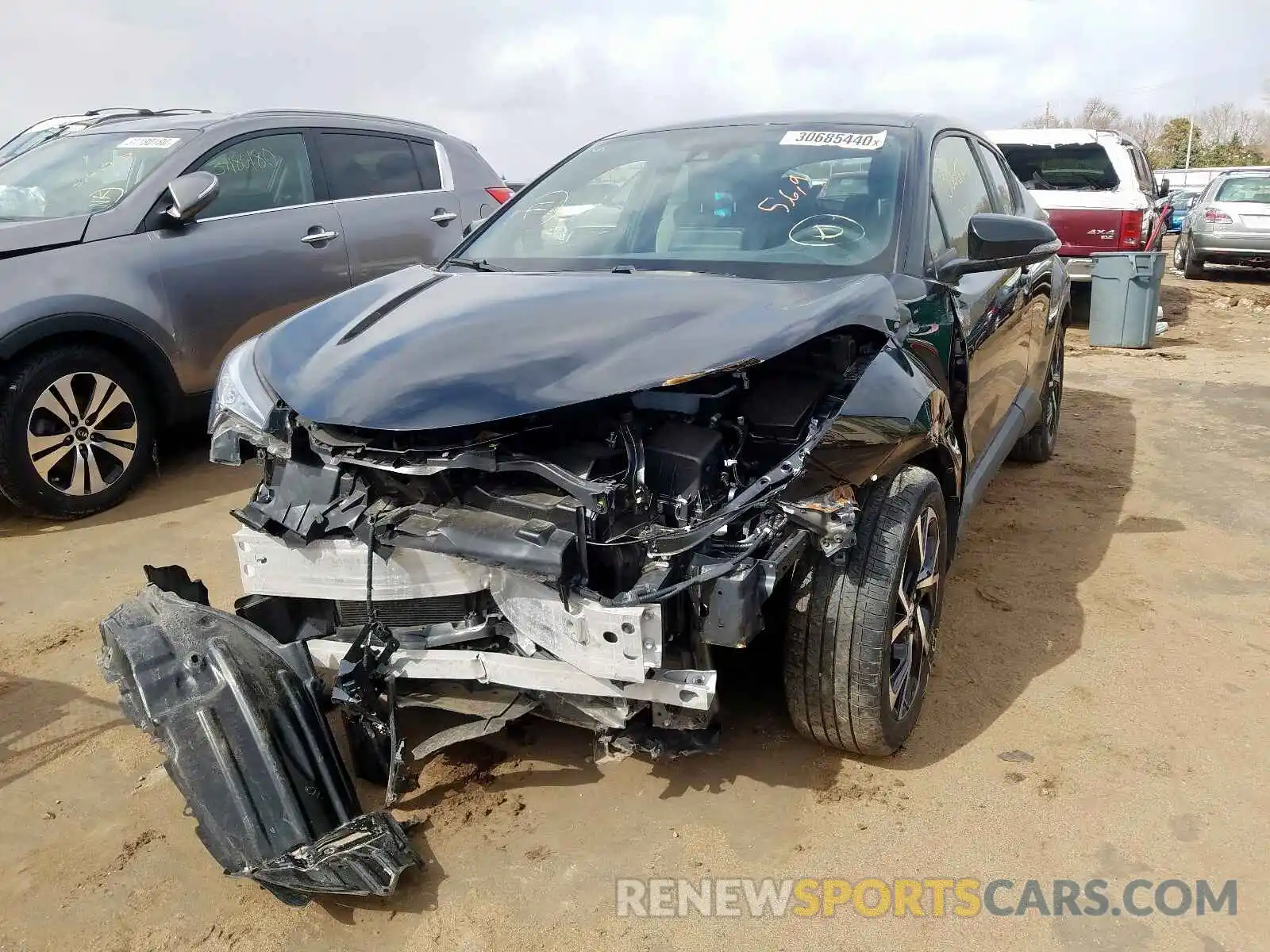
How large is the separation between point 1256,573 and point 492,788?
10.4ft

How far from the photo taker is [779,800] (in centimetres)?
251

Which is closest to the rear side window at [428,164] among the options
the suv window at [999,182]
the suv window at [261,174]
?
the suv window at [261,174]

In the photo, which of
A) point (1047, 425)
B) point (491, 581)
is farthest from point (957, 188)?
point (491, 581)

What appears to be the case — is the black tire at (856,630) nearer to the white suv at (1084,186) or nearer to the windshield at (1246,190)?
the white suv at (1084,186)

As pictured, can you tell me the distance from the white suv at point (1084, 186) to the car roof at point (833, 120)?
6.51 metres

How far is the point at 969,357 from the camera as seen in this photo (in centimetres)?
317

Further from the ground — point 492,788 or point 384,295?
point 384,295

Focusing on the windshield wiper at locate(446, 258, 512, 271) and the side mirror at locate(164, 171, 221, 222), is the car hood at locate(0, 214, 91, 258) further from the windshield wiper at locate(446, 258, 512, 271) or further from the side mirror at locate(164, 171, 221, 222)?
the windshield wiper at locate(446, 258, 512, 271)

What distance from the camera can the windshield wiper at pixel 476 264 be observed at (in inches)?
128

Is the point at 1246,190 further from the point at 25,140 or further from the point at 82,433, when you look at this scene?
the point at 82,433

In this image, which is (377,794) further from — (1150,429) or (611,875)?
(1150,429)

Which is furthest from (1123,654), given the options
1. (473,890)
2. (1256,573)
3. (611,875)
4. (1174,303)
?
(1174,303)

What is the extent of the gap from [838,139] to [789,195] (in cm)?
35

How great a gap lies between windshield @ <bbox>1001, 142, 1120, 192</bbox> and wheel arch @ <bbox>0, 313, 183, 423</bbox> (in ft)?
27.4
